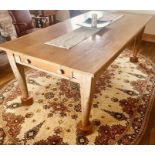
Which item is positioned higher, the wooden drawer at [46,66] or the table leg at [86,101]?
the wooden drawer at [46,66]

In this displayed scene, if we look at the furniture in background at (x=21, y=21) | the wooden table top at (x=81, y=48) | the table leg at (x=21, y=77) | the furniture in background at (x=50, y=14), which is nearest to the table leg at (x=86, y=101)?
the wooden table top at (x=81, y=48)

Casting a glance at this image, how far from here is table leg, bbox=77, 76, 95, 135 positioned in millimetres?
1294

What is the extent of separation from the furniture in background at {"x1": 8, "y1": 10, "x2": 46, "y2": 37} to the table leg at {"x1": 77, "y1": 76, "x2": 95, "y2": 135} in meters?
1.64

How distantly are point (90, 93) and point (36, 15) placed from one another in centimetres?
290

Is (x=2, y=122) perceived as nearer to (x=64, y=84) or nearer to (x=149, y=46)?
(x=64, y=84)

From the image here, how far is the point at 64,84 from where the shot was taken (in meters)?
2.22

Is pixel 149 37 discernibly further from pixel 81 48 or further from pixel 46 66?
pixel 46 66

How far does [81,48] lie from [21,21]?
4.90ft

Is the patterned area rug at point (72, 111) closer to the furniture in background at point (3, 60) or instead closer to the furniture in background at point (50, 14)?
the furniture in background at point (3, 60)

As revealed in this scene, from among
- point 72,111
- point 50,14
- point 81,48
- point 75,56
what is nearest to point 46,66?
point 75,56

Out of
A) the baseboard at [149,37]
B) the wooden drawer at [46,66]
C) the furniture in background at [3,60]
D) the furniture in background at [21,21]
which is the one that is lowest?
the baseboard at [149,37]

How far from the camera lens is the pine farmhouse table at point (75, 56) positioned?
4.27ft

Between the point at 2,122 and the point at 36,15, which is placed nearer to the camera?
the point at 2,122
